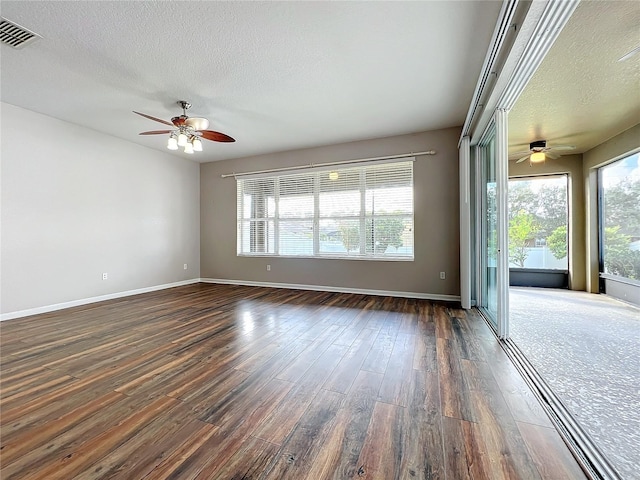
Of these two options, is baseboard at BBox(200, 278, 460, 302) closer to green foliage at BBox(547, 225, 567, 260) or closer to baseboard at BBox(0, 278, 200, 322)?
baseboard at BBox(0, 278, 200, 322)

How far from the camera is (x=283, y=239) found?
18.7 feet

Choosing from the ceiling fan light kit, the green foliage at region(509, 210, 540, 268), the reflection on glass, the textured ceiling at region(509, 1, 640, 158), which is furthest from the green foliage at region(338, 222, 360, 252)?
the green foliage at region(509, 210, 540, 268)

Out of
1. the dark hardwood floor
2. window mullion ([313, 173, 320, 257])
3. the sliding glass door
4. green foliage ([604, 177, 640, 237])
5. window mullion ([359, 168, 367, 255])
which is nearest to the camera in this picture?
the dark hardwood floor

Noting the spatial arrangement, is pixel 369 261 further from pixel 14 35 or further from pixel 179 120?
pixel 14 35

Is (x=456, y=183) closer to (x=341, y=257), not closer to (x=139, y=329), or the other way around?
(x=341, y=257)

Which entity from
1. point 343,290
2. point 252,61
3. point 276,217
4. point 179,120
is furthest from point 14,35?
point 343,290

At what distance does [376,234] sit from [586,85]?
3.14m

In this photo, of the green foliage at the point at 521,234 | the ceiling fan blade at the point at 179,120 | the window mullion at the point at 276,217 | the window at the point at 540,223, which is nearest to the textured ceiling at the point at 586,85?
the window at the point at 540,223

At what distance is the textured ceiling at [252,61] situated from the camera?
2.11 meters

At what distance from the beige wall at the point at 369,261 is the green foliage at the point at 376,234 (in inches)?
11.2

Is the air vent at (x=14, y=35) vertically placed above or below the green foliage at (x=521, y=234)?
above

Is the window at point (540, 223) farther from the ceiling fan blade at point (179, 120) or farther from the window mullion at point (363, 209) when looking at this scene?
the ceiling fan blade at point (179, 120)

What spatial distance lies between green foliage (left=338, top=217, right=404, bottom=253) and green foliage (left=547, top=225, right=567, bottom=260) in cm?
336

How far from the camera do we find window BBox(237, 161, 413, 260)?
4.78m
